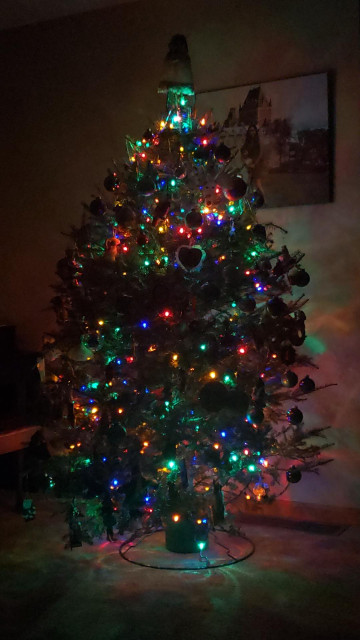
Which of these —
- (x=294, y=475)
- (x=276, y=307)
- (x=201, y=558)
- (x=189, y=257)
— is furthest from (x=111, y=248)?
(x=201, y=558)

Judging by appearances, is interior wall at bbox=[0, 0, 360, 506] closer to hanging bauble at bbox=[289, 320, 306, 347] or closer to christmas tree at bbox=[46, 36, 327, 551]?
christmas tree at bbox=[46, 36, 327, 551]

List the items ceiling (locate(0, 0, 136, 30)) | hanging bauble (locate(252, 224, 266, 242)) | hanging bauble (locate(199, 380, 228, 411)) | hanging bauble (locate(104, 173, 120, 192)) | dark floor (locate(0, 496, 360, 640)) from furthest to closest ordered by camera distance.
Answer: ceiling (locate(0, 0, 136, 30)) < hanging bauble (locate(104, 173, 120, 192)) < hanging bauble (locate(252, 224, 266, 242)) < hanging bauble (locate(199, 380, 228, 411)) < dark floor (locate(0, 496, 360, 640))

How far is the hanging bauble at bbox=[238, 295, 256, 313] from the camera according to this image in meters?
2.77

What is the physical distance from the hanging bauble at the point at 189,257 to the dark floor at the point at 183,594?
122 cm

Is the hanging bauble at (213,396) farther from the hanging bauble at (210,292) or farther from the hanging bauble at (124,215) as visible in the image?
the hanging bauble at (124,215)

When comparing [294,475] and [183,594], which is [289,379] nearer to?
[294,475]

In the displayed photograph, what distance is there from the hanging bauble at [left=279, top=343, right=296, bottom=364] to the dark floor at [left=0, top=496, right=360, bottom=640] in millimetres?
839

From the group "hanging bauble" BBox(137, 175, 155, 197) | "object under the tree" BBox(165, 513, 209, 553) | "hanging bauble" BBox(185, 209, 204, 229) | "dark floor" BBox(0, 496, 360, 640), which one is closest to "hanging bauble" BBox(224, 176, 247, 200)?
"hanging bauble" BBox(185, 209, 204, 229)

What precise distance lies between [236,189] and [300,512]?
175 cm

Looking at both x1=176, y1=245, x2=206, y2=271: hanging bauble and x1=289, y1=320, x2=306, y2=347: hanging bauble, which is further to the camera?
x1=289, y1=320, x2=306, y2=347: hanging bauble

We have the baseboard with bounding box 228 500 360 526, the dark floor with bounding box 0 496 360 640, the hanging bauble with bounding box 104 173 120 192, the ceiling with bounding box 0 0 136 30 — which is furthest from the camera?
the ceiling with bounding box 0 0 136 30

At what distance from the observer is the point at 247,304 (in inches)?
109

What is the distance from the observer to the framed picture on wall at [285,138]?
3.47m

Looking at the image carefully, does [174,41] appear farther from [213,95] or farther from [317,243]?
[317,243]
